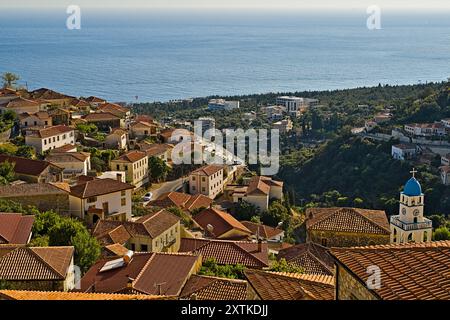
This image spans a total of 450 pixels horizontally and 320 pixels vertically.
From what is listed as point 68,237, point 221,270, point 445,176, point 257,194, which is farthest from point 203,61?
point 221,270

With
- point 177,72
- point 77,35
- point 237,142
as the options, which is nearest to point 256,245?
point 237,142

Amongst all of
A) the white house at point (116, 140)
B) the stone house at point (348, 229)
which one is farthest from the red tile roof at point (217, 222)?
the white house at point (116, 140)

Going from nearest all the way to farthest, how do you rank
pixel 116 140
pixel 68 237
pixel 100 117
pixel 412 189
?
1. pixel 68 237
2. pixel 412 189
3. pixel 116 140
4. pixel 100 117

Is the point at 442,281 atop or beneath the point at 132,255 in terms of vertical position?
atop

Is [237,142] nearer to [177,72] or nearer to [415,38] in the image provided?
[177,72]

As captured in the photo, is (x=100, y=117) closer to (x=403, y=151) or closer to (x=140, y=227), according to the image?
(x=140, y=227)
